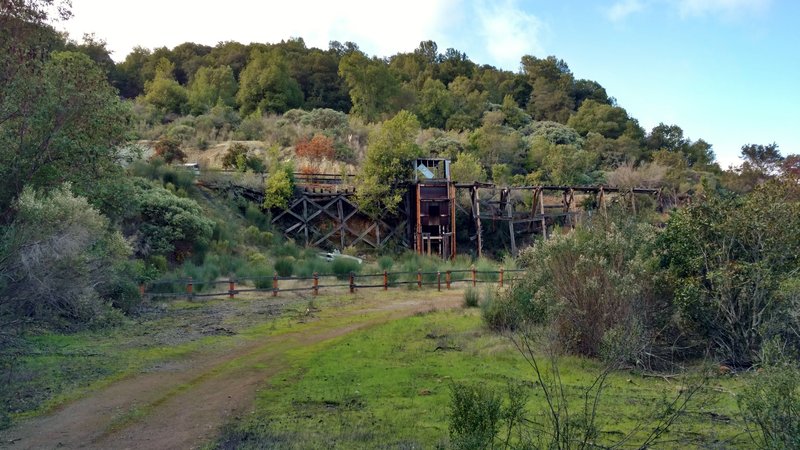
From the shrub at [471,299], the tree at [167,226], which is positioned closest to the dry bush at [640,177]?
the shrub at [471,299]

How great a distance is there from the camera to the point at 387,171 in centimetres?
3638

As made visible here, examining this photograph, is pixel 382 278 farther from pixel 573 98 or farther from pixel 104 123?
pixel 573 98

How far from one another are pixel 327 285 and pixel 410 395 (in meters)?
14.4

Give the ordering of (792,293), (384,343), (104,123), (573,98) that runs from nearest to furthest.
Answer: (792,293) < (384,343) < (104,123) < (573,98)

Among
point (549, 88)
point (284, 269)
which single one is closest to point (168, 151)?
point (284, 269)

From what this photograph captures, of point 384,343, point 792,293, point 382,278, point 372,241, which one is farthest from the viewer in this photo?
point 372,241

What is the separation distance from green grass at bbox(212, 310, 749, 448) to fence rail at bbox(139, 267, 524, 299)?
5.57m

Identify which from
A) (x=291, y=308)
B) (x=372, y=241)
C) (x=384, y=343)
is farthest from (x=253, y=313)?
(x=372, y=241)

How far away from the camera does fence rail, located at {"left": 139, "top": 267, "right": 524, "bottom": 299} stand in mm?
21047

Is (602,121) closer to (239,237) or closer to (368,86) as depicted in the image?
(368,86)

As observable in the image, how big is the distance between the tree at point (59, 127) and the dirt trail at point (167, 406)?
4.59 metres

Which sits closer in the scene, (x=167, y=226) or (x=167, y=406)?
(x=167, y=406)

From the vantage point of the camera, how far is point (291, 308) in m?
19.5

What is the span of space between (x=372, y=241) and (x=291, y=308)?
1783cm
